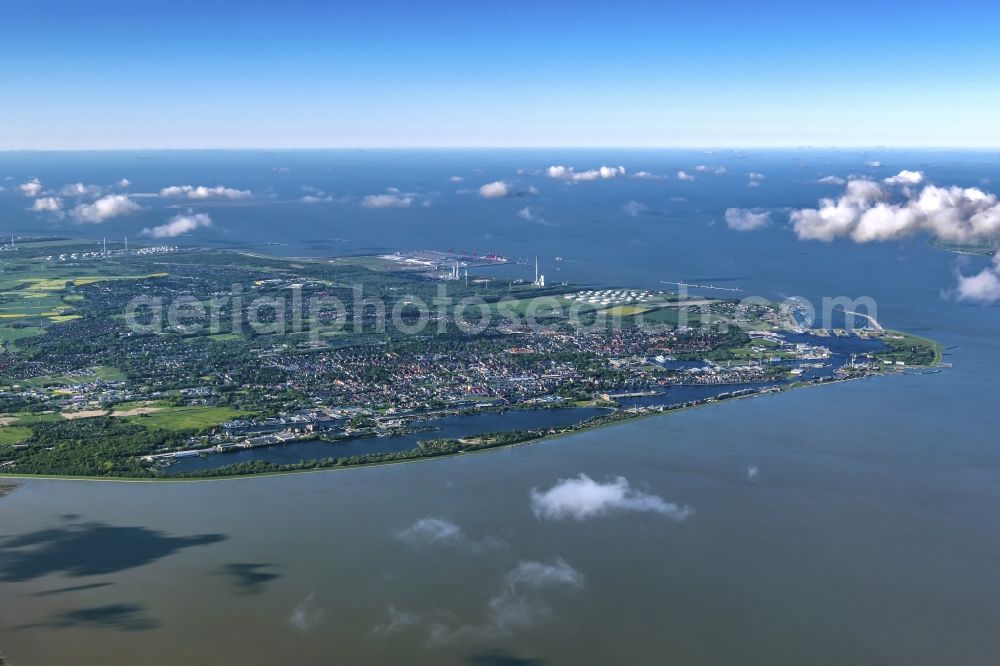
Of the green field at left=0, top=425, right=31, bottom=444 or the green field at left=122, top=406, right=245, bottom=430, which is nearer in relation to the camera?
the green field at left=0, top=425, right=31, bottom=444

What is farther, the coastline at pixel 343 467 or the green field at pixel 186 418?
the green field at pixel 186 418

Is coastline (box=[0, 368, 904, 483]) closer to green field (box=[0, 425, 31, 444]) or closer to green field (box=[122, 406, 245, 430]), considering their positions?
green field (box=[0, 425, 31, 444])

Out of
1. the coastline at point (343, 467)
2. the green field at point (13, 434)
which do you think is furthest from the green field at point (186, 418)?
the coastline at point (343, 467)

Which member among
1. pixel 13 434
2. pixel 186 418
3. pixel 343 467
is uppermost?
pixel 13 434

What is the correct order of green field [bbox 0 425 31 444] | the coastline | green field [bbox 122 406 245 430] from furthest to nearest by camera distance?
green field [bbox 122 406 245 430], green field [bbox 0 425 31 444], the coastline

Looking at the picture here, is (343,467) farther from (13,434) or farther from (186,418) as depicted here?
(13,434)

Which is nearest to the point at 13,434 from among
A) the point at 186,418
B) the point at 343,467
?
the point at 186,418

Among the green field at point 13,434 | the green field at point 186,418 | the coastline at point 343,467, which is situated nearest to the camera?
the coastline at point 343,467

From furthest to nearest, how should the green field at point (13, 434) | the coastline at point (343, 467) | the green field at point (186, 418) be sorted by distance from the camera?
the green field at point (186, 418) < the green field at point (13, 434) < the coastline at point (343, 467)

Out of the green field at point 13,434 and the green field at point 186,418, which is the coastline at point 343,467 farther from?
the green field at point 186,418

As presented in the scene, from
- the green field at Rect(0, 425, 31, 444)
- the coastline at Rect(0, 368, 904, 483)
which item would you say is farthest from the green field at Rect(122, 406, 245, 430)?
the coastline at Rect(0, 368, 904, 483)

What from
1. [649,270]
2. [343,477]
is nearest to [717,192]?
[649,270]
